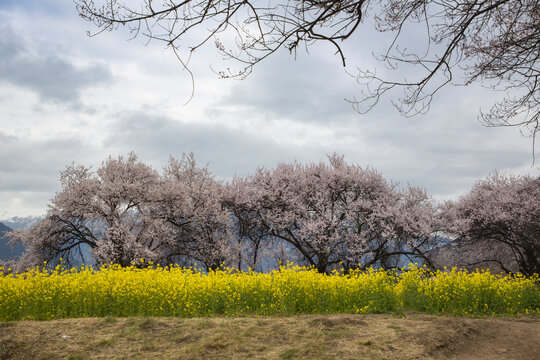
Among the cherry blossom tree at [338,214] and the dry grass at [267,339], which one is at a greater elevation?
the cherry blossom tree at [338,214]

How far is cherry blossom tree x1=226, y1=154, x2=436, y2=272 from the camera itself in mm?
21375

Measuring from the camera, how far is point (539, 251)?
21.8 metres

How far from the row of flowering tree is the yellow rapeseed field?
1025 centimetres

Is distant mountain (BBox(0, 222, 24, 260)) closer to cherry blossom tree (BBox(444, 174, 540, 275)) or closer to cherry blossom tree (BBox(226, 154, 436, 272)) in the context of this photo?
cherry blossom tree (BBox(226, 154, 436, 272))

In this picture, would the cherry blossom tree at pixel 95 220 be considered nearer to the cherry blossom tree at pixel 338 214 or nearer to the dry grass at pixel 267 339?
the cherry blossom tree at pixel 338 214

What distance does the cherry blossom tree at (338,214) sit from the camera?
21.4 m

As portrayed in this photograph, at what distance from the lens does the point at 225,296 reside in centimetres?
862

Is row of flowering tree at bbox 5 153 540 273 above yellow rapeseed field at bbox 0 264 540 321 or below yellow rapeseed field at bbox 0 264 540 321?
above

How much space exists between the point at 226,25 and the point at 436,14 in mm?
3567

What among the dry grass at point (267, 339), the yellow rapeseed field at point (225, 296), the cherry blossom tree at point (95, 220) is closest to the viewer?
the dry grass at point (267, 339)

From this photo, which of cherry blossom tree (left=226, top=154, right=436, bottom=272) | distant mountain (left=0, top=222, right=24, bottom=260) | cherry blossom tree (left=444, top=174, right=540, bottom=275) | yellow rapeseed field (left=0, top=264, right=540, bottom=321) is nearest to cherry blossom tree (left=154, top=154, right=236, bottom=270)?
cherry blossom tree (left=226, top=154, right=436, bottom=272)

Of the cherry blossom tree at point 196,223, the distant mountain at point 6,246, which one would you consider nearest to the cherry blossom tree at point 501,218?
the cherry blossom tree at point 196,223

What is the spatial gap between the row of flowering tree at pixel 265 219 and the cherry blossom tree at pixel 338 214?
0.20 feet

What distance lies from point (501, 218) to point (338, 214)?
8.89 meters
